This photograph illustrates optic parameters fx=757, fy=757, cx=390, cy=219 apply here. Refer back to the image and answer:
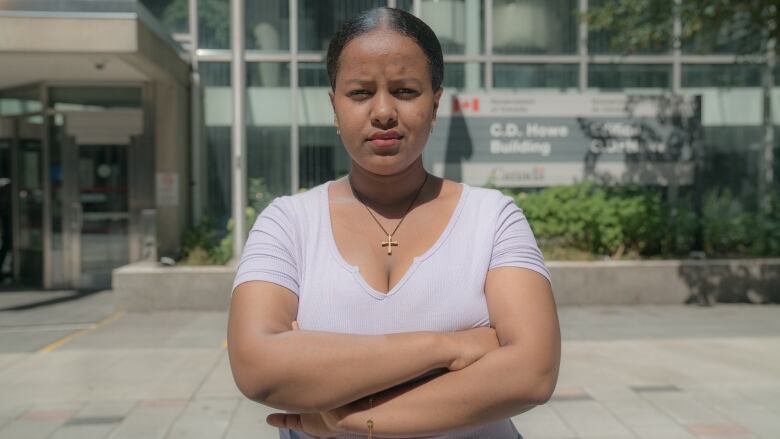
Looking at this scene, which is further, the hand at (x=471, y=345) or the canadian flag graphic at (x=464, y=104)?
the canadian flag graphic at (x=464, y=104)

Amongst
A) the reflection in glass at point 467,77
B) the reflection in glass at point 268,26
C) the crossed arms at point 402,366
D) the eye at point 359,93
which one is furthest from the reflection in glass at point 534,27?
the crossed arms at point 402,366

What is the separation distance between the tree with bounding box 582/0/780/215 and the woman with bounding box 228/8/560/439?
7.90 meters

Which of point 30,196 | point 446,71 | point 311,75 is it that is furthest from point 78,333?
point 446,71

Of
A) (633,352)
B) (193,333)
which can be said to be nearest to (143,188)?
(193,333)

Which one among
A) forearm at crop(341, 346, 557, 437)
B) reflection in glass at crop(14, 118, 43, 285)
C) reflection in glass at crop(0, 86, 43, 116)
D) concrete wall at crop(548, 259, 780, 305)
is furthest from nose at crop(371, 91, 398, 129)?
reflection in glass at crop(14, 118, 43, 285)

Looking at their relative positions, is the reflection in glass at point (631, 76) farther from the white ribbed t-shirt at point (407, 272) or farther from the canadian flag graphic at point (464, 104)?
the white ribbed t-shirt at point (407, 272)

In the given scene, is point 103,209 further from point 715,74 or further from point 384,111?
point 384,111

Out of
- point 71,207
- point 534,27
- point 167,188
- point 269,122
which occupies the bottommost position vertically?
point 71,207

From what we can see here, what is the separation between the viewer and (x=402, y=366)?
1491mm

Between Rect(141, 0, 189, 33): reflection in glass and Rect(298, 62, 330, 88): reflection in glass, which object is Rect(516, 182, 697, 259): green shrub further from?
Rect(141, 0, 189, 33): reflection in glass

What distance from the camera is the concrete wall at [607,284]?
926 cm

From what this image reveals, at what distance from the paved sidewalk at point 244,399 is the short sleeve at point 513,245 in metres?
3.29

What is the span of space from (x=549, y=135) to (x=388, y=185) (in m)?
8.82

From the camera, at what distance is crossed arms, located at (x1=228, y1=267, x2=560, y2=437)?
1497 mm
